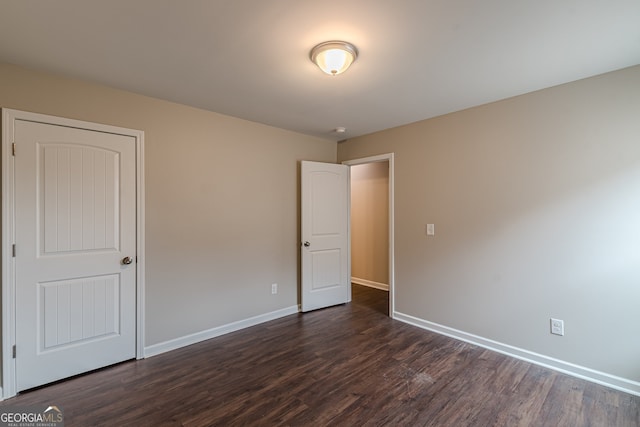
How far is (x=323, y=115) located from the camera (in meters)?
3.25

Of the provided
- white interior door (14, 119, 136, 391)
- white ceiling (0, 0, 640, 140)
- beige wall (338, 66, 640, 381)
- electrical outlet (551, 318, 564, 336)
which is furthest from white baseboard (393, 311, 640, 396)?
white interior door (14, 119, 136, 391)

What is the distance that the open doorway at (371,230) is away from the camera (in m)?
5.05

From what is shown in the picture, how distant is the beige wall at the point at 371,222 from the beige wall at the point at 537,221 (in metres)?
1.52

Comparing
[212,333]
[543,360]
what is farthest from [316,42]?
[543,360]

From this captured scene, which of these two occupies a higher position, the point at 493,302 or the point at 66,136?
the point at 66,136

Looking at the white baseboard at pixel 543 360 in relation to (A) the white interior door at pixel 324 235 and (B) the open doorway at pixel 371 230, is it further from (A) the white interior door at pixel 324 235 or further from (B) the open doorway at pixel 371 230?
(B) the open doorway at pixel 371 230

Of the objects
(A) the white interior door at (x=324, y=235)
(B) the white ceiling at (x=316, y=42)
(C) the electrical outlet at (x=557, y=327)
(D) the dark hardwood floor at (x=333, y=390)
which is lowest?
(D) the dark hardwood floor at (x=333, y=390)

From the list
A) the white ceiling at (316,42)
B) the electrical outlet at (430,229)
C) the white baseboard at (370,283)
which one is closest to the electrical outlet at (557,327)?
the electrical outlet at (430,229)

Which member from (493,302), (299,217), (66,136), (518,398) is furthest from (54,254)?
(493,302)

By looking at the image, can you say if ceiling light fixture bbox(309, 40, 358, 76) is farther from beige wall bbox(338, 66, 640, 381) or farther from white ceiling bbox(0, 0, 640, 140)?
beige wall bbox(338, 66, 640, 381)

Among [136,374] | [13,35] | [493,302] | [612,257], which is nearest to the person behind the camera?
[13,35]

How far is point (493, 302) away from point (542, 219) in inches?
36.4

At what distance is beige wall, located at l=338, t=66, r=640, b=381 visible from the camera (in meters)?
2.21

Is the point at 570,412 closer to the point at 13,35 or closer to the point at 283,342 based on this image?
the point at 283,342
